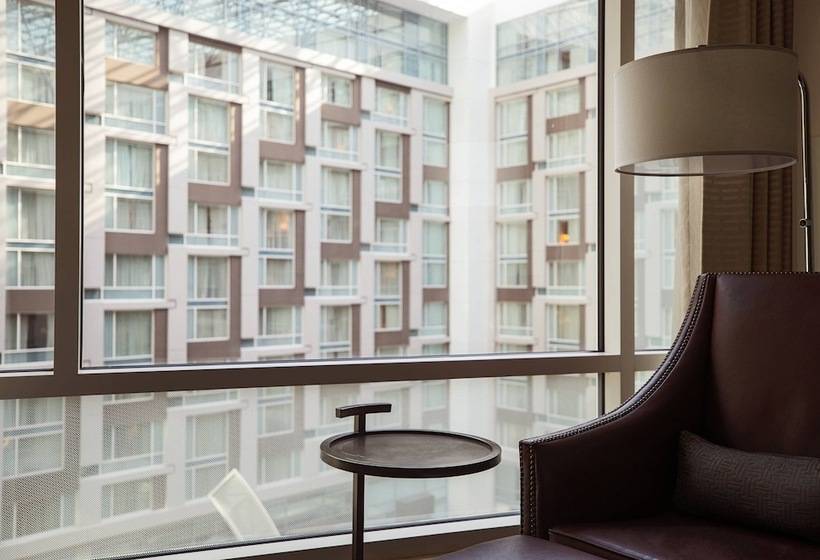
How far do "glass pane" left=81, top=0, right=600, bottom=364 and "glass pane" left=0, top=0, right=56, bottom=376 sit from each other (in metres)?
0.03

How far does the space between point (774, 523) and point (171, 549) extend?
6.03 ft

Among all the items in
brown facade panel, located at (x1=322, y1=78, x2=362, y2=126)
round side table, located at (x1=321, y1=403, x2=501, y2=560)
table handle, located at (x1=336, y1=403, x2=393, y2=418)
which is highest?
brown facade panel, located at (x1=322, y1=78, x2=362, y2=126)

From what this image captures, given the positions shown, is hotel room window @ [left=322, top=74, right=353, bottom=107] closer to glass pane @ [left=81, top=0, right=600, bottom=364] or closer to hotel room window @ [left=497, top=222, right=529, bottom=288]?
glass pane @ [left=81, top=0, right=600, bottom=364]

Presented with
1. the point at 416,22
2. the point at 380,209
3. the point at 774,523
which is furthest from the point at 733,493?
the point at 416,22

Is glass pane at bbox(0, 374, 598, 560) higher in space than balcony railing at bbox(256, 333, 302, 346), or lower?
lower

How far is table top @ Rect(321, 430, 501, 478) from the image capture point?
5.96 feet

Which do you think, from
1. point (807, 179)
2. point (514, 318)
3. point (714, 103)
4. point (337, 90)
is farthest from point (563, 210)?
point (714, 103)

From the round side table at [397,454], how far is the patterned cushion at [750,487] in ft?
1.73

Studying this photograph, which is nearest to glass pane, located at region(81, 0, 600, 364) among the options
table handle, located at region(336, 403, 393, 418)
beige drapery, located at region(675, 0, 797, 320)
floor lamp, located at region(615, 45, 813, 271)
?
beige drapery, located at region(675, 0, 797, 320)

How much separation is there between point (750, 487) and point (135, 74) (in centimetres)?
217

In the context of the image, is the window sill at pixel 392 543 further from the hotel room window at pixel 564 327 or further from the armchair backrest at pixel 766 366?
the armchair backrest at pixel 766 366

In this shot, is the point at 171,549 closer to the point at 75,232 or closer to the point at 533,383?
the point at 75,232

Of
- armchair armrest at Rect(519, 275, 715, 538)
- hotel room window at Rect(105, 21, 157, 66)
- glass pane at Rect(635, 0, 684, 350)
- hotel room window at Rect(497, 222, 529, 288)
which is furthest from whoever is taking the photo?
glass pane at Rect(635, 0, 684, 350)

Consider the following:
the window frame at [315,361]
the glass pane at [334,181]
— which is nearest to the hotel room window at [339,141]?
the glass pane at [334,181]
